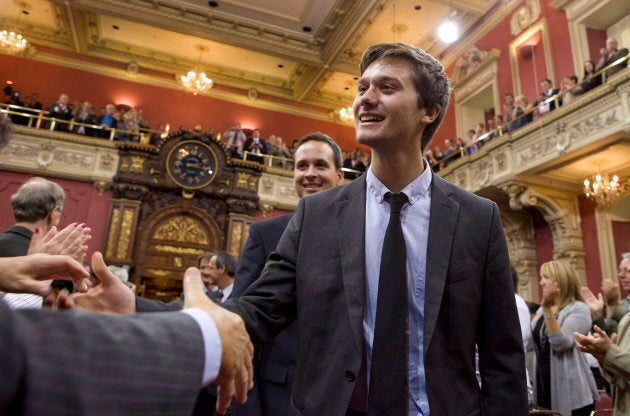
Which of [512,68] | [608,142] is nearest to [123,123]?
[512,68]

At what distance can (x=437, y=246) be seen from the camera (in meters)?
1.42

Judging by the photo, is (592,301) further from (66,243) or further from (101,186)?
(101,186)

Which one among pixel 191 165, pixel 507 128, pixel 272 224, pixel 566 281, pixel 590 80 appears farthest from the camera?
pixel 191 165

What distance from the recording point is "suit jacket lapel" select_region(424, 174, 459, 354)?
1.31 metres

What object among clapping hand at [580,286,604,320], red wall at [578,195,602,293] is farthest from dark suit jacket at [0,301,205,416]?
red wall at [578,195,602,293]

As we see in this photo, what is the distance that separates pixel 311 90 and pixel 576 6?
27.1 ft

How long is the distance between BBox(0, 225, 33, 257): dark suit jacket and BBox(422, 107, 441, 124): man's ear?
6.18 feet

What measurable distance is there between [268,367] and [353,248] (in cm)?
84

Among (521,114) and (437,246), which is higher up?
(521,114)

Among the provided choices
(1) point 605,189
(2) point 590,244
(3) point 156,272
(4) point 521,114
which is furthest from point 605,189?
(3) point 156,272

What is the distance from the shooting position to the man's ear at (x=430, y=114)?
5.36 ft

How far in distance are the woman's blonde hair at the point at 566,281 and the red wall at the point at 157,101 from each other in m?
12.9

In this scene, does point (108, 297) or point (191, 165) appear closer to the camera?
point (108, 297)

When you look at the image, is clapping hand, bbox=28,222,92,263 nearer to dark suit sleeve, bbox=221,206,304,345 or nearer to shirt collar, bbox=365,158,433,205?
dark suit sleeve, bbox=221,206,304,345
